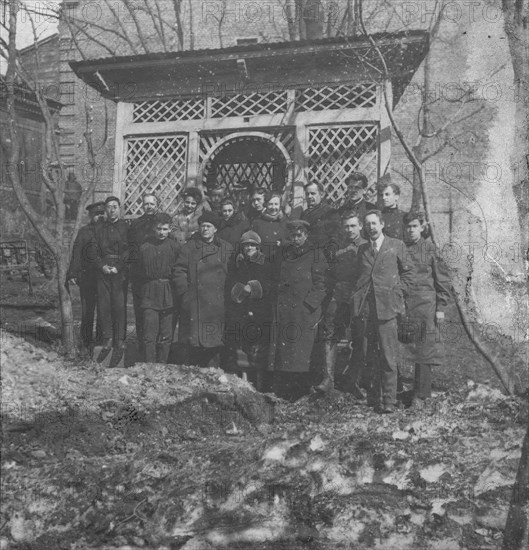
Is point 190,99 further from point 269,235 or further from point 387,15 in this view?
point 387,15

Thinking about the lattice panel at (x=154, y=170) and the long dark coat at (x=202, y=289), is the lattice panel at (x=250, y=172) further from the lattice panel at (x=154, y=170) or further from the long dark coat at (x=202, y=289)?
the long dark coat at (x=202, y=289)

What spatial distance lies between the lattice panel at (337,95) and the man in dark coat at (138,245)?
1.70 m

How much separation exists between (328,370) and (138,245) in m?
2.01

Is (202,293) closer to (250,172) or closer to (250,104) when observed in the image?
(250,104)

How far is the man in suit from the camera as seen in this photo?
4.64m

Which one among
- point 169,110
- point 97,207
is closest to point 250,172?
point 169,110

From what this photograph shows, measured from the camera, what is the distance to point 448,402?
4.56 metres

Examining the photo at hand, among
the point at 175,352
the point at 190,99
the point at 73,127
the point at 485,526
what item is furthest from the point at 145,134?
the point at 485,526

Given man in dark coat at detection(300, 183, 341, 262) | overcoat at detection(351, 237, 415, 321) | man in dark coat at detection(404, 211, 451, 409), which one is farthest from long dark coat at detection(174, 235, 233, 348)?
man in dark coat at detection(404, 211, 451, 409)

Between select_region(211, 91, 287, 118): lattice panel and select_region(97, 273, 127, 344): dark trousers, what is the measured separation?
1.83 meters

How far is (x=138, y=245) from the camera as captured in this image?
5.24 metres

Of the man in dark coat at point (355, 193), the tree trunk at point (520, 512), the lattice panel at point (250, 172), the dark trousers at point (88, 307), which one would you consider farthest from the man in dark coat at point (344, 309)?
the lattice panel at point (250, 172)

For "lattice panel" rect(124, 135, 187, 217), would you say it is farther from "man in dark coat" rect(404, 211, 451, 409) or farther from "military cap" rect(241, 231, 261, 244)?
"man in dark coat" rect(404, 211, 451, 409)

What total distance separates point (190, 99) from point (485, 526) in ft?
14.4
